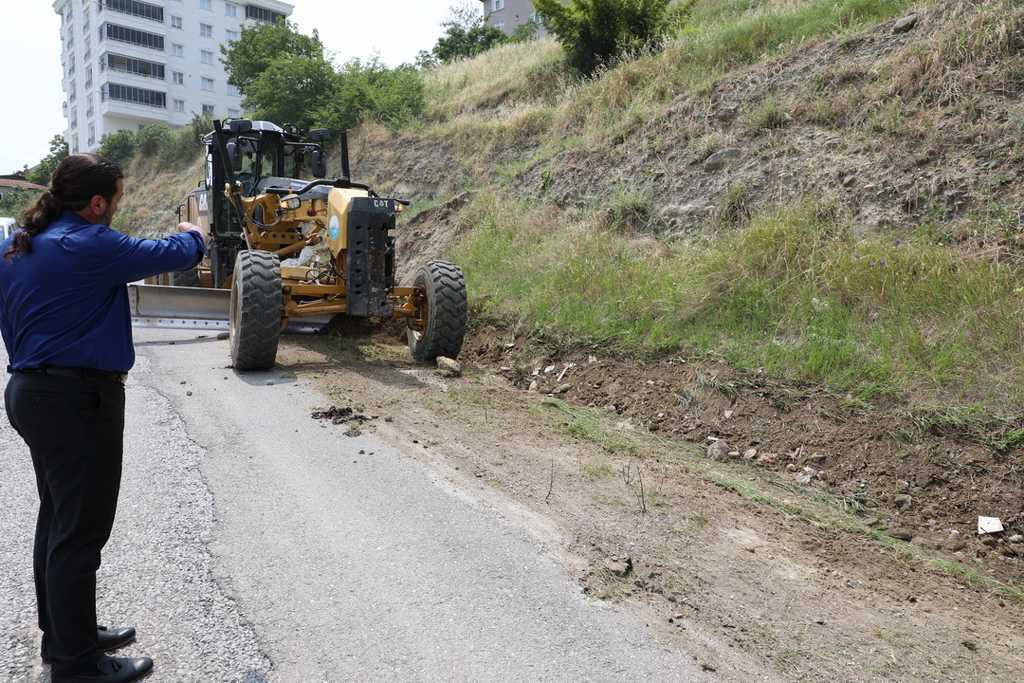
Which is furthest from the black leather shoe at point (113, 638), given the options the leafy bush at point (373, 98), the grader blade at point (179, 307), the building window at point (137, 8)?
the building window at point (137, 8)

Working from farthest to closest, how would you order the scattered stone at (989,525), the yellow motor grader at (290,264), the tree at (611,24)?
the tree at (611,24) → the yellow motor grader at (290,264) → the scattered stone at (989,525)

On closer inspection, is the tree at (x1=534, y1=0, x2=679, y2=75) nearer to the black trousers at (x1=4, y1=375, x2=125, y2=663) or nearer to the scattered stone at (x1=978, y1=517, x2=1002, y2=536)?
the scattered stone at (x1=978, y1=517, x2=1002, y2=536)

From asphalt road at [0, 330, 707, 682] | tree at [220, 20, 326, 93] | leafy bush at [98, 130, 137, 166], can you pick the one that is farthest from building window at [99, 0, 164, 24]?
asphalt road at [0, 330, 707, 682]

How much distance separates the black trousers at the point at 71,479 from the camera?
9.23 feet

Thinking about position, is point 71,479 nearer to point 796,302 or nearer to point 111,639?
point 111,639

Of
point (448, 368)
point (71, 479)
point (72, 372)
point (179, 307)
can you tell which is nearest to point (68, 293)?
point (72, 372)

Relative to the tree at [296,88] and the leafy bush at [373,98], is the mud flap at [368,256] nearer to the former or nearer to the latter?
the leafy bush at [373,98]

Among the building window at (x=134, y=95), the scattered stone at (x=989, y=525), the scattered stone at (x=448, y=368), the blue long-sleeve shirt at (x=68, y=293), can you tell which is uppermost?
the building window at (x=134, y=95)

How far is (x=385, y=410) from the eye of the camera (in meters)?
6.75

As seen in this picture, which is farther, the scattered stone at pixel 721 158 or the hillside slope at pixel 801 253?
the scattered stone at pixel 721 158

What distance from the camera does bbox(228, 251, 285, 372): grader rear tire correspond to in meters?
7.80

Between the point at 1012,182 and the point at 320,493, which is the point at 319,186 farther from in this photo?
the point at 1012,182

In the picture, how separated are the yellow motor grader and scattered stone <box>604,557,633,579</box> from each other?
4951mm

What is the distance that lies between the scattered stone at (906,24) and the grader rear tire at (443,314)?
675 cm
